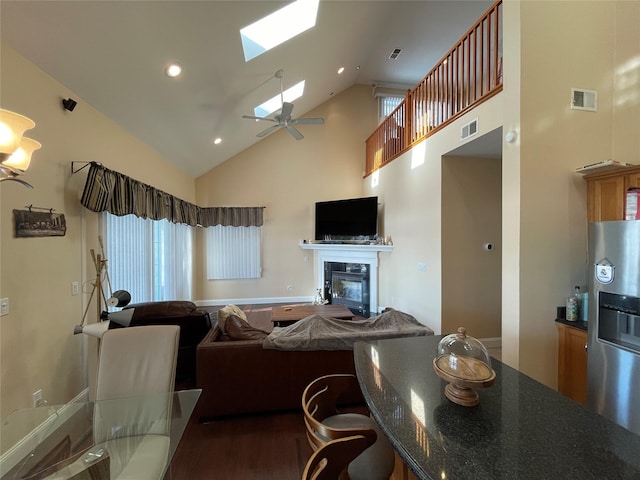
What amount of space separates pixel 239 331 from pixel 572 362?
9.16 ft

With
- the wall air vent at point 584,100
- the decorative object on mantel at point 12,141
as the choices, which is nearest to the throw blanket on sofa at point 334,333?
the decorative object on mantel at point 12,141

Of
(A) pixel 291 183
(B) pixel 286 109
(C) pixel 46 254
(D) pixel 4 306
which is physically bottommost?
(D) pixel 4 306

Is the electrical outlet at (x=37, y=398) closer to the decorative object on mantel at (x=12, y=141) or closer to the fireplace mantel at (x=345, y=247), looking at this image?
the decorative object on mantel at (x=12, y=141)

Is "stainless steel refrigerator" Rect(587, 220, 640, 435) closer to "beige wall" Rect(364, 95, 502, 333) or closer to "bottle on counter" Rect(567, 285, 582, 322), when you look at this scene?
"bottle on counter" Rect(567, 285, 582, 322)

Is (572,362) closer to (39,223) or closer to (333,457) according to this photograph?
(333,457)

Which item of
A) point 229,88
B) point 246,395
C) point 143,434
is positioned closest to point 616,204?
point 246,395

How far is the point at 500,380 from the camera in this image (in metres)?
1.25

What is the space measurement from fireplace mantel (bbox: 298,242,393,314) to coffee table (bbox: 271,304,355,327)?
3.84 feet

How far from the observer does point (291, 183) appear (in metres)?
6.62

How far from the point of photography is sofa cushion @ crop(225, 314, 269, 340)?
8.23 feet

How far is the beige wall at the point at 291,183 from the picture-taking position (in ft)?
21.0

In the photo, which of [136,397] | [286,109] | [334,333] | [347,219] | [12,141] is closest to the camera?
[12,141]

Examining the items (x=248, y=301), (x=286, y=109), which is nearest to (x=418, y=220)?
(x=286, y=109)

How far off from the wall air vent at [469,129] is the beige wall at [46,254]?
4.02 m
